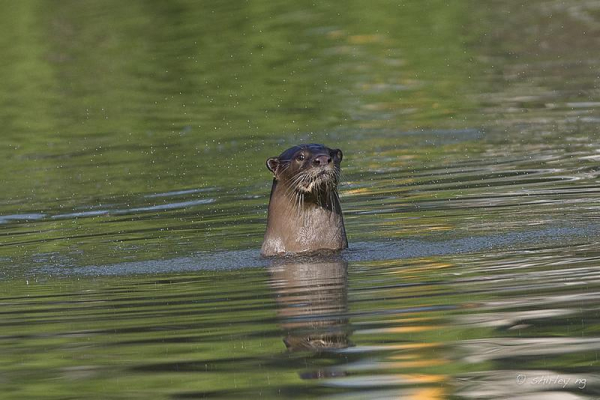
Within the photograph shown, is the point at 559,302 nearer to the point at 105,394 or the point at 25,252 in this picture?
the point at 105,394

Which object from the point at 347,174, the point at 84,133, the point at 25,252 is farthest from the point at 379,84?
the point at 25,252

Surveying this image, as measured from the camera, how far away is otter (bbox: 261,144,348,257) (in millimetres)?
11917

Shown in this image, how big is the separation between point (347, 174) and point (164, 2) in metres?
21.2

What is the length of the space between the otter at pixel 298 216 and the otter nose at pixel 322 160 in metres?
0.29

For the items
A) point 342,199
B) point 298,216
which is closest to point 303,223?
point 298,216

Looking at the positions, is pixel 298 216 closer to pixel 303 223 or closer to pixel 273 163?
pixel 303 223

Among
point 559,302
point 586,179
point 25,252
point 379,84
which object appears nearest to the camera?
point 559,302

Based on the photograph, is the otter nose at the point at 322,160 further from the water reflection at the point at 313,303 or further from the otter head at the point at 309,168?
the water reflection at the point at 313,303

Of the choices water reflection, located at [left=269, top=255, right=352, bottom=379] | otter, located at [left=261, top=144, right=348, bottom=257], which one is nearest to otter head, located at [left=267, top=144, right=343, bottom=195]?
otter, located at [left=261, top=144, right=348, bottom=257]

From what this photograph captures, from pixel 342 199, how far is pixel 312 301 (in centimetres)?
530

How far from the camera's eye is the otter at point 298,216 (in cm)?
1192

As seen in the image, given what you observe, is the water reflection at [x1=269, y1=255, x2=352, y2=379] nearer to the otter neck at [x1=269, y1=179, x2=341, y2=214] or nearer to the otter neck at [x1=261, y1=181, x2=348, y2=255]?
the otter neck at [x1=261, y1=181, x2=348, y2=255]

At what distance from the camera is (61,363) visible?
8.30 meters

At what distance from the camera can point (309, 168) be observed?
1150 cm
